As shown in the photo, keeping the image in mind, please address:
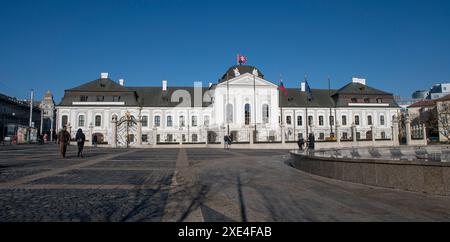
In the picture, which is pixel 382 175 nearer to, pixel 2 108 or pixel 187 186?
pixel 187 186

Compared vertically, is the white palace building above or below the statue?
below

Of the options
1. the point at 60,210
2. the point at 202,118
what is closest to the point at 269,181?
the point at 60,210

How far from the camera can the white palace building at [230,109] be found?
55438mm

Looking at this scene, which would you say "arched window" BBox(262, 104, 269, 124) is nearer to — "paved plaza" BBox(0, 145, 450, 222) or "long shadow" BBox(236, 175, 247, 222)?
"paved plaza" BBox(0, 145, 450, 222)

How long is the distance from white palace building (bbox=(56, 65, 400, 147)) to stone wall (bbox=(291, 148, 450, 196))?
133ft

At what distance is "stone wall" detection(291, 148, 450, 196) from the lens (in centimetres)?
691

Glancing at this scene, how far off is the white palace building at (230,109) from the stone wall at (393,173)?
40400 mm

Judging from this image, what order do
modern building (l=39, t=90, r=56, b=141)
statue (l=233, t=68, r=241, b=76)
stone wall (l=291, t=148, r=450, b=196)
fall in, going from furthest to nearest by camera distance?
modern building (l=39, t=90, r=56, b=141)
statue (l=233, t=68, r=241, b=76)
stone wall (l=291, t=148, r=450, b=196)

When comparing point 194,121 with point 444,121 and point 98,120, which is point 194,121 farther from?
point 444,121

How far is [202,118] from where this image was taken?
60.8m

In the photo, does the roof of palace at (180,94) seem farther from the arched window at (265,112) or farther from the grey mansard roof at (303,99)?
the arched window at (265,112)

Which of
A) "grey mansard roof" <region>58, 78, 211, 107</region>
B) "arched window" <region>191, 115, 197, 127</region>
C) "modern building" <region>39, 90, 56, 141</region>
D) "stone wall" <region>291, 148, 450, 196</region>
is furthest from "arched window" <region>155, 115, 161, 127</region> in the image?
"modern building" <region>39, 90, 56, 141</region>
